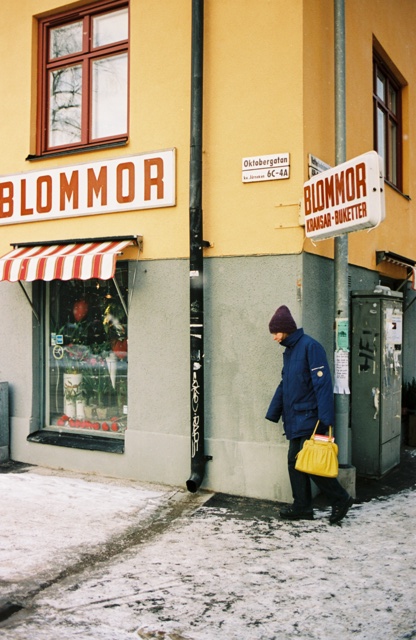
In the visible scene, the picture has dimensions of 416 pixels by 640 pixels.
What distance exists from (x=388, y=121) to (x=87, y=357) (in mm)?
5732

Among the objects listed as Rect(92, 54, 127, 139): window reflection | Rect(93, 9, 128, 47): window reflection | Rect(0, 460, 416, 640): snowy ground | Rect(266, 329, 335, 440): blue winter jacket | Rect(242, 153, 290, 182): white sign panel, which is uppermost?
Rect(93, 9, 128, 47): window reflection

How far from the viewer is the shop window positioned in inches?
285

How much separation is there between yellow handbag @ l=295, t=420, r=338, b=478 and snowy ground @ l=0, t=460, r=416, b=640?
20.4 inches

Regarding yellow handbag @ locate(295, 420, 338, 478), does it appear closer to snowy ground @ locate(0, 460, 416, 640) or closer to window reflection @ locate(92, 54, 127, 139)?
snowy ground @ locate(0, 460, 416, 640)

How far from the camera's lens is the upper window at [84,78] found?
7.27 meters

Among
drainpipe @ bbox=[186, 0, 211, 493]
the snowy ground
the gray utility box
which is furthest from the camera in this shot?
the gray utility box

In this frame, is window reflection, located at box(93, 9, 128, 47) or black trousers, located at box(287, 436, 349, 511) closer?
black trousers, located at box(287, 436, 349, 511)

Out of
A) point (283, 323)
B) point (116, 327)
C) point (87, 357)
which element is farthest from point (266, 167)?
point (87, 357)

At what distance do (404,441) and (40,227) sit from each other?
597cm

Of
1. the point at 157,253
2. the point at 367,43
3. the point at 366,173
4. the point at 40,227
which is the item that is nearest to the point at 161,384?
the point at 157,253

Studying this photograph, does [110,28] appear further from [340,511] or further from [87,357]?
[340,511]

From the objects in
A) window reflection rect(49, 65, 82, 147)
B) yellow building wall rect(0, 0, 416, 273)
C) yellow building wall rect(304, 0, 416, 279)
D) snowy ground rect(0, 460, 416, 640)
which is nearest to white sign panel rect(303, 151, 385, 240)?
yellow building wall rect(0, 0, 416, 273)

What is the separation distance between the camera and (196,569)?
4.33m

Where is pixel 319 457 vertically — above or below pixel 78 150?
below
